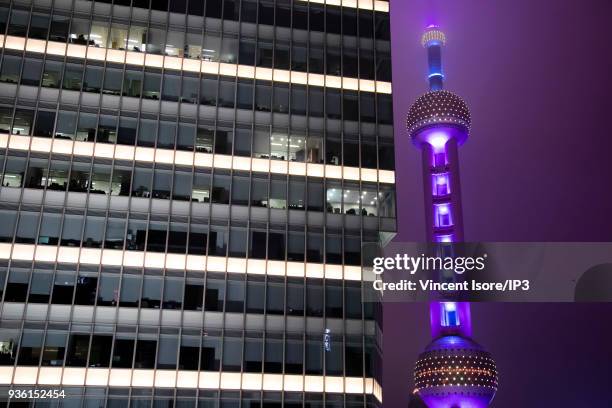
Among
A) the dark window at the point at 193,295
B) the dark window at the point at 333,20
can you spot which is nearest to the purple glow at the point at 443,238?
the dark window at the point at 333,20

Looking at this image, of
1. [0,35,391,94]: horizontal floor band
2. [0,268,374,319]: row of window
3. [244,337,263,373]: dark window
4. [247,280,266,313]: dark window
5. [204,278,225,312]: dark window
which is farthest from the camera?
[0,35,391,94]: horizontal floor band

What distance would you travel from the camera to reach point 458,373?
73.9 meters

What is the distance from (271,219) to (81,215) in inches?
621

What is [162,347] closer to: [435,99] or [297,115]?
[297,115]

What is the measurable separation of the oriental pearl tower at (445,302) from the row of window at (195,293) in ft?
84.3

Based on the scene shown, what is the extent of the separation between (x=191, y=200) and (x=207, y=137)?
6.25 m

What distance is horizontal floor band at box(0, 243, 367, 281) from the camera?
1975 inches

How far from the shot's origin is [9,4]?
5681 centimetres

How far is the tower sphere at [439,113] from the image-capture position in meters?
86.1

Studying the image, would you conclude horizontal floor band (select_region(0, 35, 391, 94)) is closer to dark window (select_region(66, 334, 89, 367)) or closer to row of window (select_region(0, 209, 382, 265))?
row of window (select_region(0, 209, 382, 265))

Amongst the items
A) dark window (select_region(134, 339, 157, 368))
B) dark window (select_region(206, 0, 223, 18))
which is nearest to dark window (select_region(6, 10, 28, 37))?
dark window (select_region(206, 0, 223, 18))

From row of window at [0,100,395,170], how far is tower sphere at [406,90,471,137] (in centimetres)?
2866

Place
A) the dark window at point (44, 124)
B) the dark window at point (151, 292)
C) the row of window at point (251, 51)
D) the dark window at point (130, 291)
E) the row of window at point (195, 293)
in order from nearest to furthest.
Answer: the row of window at point (195, 293) < the dark window at point (130, 291) < the dark window at point (151, 292) < the dark window at point (44, 124) < the row of window at point (251, 51)

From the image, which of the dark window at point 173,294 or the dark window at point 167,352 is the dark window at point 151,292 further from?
the dark window at point 167,352
